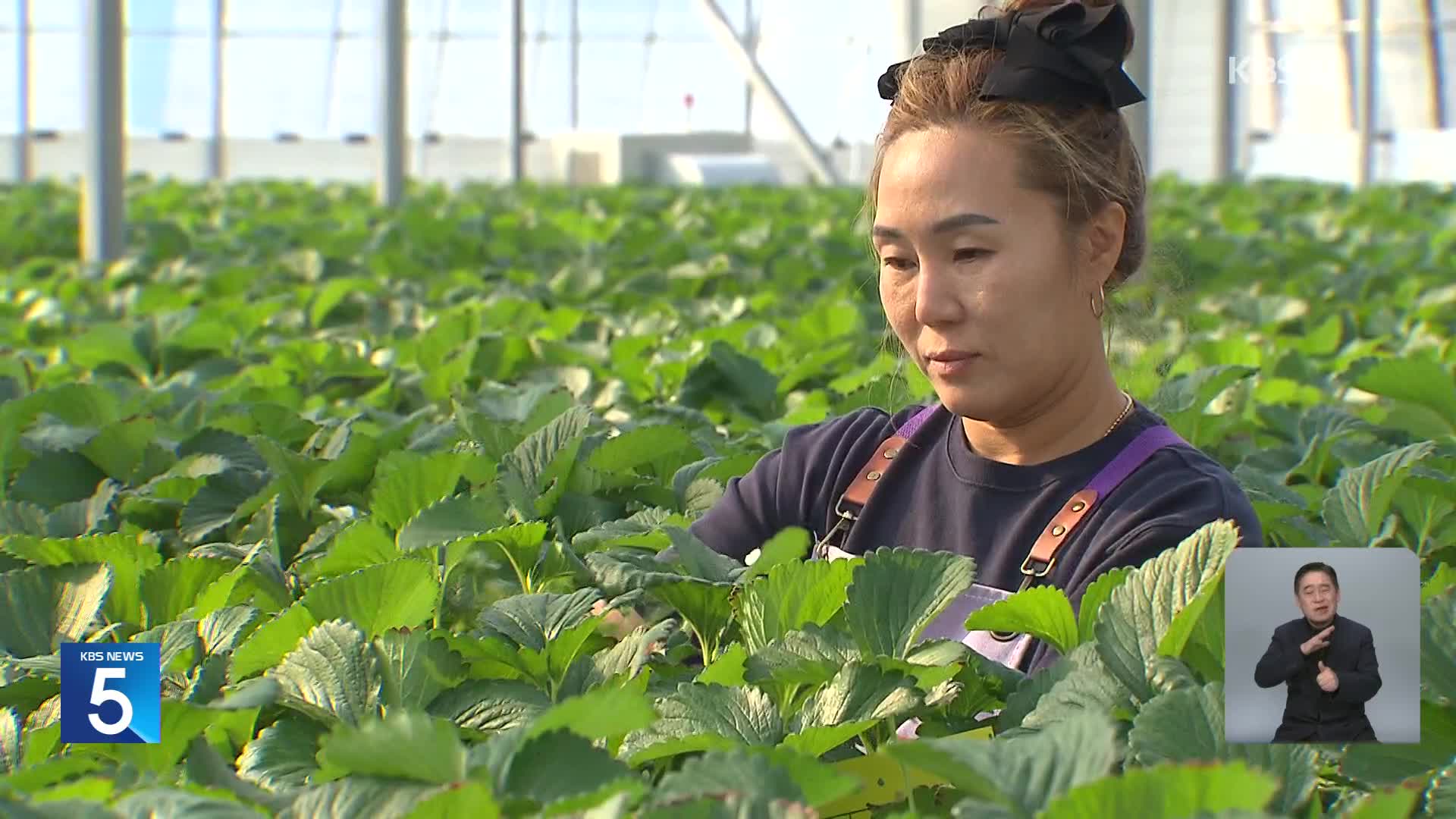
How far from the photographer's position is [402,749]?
39.5 inches

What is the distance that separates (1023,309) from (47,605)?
3.13 ft

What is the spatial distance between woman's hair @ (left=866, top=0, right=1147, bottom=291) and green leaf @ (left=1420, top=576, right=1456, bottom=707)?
0.68 metres

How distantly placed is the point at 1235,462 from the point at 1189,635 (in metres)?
1.31

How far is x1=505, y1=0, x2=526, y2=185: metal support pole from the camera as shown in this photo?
1745cm

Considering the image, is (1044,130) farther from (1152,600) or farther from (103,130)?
(103,130)

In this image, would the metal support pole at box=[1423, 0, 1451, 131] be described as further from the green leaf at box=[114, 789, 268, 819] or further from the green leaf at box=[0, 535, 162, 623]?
the green leaf at box=[114, 789, 268, 819]

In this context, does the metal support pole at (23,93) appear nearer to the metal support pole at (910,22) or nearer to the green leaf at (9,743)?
the metal support pole at (910,22)

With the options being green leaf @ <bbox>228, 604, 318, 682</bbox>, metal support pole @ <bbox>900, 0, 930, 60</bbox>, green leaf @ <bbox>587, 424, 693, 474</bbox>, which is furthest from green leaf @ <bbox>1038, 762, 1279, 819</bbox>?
metal support pole @ <bbox>900, 0, 930, 60</bbox>

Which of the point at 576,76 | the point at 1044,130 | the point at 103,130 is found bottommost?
the point at 1044,130

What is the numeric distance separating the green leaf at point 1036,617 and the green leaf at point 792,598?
4.9 inches

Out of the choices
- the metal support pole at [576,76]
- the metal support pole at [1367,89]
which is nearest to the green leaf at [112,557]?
the metal support pole at [1367,89]

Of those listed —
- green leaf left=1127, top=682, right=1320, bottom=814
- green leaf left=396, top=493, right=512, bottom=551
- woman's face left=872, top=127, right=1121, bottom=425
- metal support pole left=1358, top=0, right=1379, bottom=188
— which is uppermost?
metal support pole left=1358, top=0, right=1379, bottom=188

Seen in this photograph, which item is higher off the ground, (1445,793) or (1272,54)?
(1272,54)

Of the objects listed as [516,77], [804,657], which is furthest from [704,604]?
[516,77]
